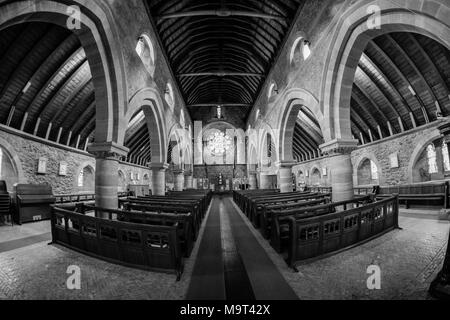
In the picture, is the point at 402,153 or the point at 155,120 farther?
the point at 402,153

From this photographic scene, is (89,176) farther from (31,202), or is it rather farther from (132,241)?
(132,241)

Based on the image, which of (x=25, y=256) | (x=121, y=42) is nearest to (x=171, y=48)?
→ (x=121, y=42)

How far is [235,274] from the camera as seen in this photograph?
2.78 metres

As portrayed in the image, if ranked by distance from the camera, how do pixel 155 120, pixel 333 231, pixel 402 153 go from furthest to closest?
1. pixel 402 153
2. pixel 155 120
3. pixel 333 231

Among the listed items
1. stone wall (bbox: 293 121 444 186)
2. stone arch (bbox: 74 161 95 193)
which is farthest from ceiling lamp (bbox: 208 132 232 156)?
stone wall (bbox: 293 121 444 186)

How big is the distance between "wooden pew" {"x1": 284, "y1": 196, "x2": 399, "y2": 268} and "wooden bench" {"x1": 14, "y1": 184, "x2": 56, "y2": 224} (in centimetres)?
850

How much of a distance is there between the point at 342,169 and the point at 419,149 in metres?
6.66

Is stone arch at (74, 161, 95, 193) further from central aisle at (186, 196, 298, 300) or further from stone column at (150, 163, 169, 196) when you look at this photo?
central aisle at (186, 196, 298, 300)

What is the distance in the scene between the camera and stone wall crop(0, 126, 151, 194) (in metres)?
8.16

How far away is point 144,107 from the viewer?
9102mm

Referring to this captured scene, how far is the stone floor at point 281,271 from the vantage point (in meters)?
2.23

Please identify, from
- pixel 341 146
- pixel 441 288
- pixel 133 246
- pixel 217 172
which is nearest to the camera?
pixel 441 288

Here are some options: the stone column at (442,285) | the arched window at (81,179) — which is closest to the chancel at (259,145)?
the stone column at (442,285)

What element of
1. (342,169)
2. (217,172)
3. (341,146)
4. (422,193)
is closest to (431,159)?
(422,193)
